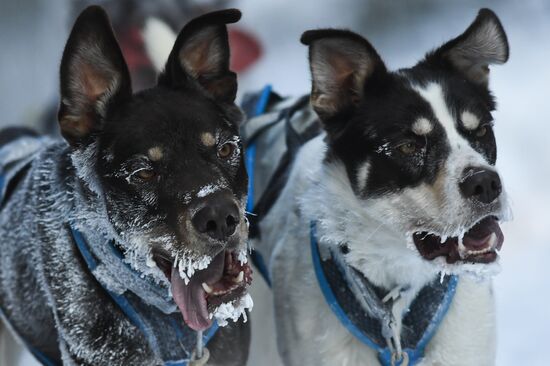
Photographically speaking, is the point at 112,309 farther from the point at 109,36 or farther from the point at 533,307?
the point at 533,307

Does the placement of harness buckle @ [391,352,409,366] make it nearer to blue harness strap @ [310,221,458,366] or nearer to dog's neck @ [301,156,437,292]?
blue harness strap @ [310,221,458,366]

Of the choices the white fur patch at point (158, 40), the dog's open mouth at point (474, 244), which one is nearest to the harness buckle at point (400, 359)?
the dog's open mouth at point (474, 244)

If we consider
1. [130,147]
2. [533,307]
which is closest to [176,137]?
[130,147]

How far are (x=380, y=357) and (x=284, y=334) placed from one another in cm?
33

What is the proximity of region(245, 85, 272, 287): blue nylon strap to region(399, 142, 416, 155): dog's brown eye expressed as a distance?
1.67 ft

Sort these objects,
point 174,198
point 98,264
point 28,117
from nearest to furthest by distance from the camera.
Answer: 1. point 174,198
2. point 98,264
3. point 28,117

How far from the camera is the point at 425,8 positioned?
6270 mm

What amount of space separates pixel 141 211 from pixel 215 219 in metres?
0.22

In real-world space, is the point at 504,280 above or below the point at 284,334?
below

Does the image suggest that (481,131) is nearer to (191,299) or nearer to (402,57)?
(191,299)

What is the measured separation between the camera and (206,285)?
2.31 m

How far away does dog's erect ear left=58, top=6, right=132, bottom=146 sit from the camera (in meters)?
2.35

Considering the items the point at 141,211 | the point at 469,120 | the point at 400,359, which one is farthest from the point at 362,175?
the point at 141,211

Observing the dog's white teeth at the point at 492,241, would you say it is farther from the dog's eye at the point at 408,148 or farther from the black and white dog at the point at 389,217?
the dog's eye at the point at 408,148
